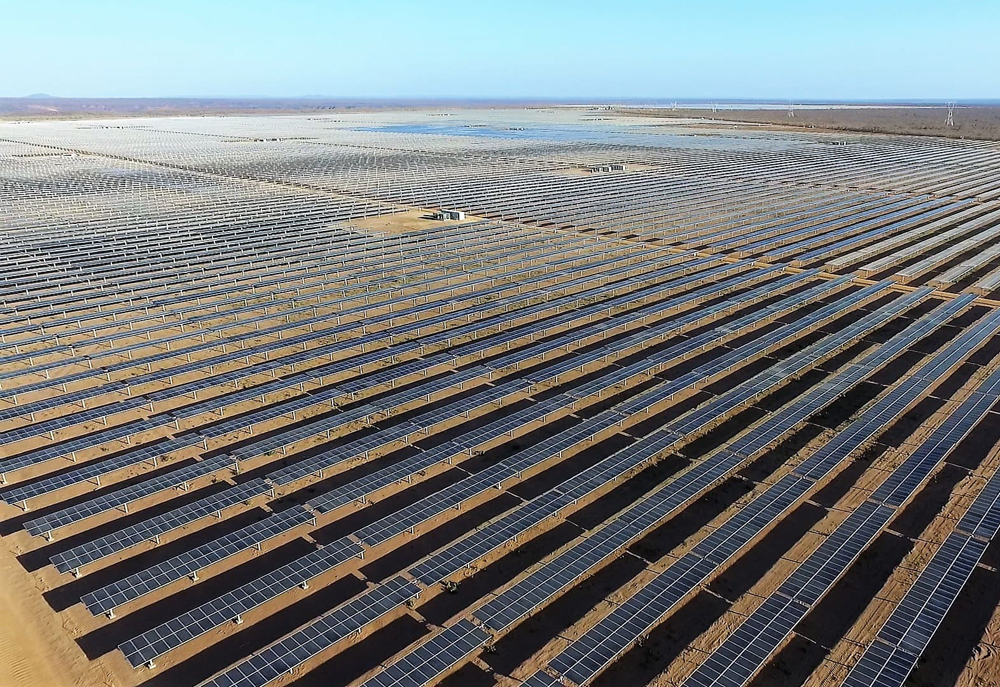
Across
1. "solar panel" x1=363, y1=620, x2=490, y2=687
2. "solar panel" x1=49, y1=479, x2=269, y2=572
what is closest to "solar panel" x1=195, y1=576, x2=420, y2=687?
"solar panel" x1=363, y1=620, x2=490, y2=687

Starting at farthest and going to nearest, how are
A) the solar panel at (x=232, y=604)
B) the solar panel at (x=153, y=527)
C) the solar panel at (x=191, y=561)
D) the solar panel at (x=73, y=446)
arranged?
the solar panel at (x=73, y=446), the solar panel at (x=153, y=527), the solar panel at (x=191, y=561), the solar panel at (x=232, y=604)

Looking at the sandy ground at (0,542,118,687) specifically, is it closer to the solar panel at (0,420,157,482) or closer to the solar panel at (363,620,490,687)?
the solar panel at (0,420,157,482)

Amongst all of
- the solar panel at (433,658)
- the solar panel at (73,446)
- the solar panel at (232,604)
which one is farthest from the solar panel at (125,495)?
the solar panel at (433,658)

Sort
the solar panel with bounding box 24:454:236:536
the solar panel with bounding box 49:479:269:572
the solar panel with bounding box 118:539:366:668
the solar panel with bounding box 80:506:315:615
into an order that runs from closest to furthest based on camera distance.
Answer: the solar panel with bounding box 118:539:366:668 < the solar panel with bounding box 80:506:315:615 < the solar panel with bounding box 49:479:269:572 < the solar panel with bounding box 24:454:236:536

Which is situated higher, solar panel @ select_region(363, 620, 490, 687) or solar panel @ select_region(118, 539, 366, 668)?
solar panel @ select_region(118, 539, 366, 668)

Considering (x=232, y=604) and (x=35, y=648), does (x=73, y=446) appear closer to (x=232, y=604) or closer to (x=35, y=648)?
(x=35, y=648)

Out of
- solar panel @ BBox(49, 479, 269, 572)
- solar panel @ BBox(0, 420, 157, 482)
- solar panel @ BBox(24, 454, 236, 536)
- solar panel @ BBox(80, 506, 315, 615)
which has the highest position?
solar panel @ BBox(0, 420, 157, 482)

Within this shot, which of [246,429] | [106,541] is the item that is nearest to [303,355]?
[246,429]

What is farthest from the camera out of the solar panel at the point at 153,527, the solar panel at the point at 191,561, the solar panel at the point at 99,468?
the solar panel at the point at 99,468

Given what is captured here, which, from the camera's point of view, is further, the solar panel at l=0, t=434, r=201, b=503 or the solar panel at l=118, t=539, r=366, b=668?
the solar panel at l=0, t=434, r=201, b=503

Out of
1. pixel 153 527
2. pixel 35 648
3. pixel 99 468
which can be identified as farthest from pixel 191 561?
pixel 99 468

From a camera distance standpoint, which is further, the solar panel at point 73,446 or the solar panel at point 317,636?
the solar panel at point 73,446

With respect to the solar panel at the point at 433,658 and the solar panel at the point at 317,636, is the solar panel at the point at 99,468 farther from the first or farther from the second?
the solar panel at the point at 433,658
